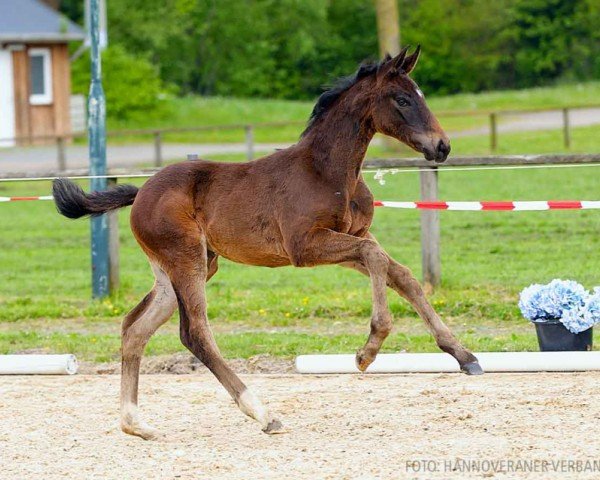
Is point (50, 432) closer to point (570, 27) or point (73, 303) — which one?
point (73, 303)

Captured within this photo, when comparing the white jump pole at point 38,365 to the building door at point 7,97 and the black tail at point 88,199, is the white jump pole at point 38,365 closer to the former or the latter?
the black tail at point 88,199

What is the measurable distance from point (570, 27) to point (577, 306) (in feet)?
137

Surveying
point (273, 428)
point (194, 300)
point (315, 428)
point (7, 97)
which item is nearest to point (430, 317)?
point (315, 428)

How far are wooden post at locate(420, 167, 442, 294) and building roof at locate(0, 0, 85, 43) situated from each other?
23745 millimetres

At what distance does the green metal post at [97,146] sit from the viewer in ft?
34.5

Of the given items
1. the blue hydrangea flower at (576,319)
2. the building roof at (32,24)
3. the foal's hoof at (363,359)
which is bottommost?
the blue hydrangea flower at (576,319)

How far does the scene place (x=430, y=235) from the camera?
10.4 metres

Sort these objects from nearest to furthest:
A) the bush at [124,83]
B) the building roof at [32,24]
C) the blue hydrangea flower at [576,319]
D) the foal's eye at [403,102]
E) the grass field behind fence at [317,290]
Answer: the foal's eye at [403,102], the blue hydrangea flower at [576,319], the grass field behind fence at [317,290], the building roof at [32,24], the bush at [124,83]

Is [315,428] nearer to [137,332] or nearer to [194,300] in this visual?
[194,300]

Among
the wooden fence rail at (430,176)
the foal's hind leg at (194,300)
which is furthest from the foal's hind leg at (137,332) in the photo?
the wooden fence rail at (430,176)

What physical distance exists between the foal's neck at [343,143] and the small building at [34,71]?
1064 inches

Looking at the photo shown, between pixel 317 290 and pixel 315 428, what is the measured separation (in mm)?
4870

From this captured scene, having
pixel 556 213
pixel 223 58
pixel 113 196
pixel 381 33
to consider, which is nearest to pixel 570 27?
pixel 223 58

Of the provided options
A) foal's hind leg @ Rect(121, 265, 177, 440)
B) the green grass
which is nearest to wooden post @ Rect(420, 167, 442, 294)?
foal's hind leg @ Rect(121, 265, 177, 440)
